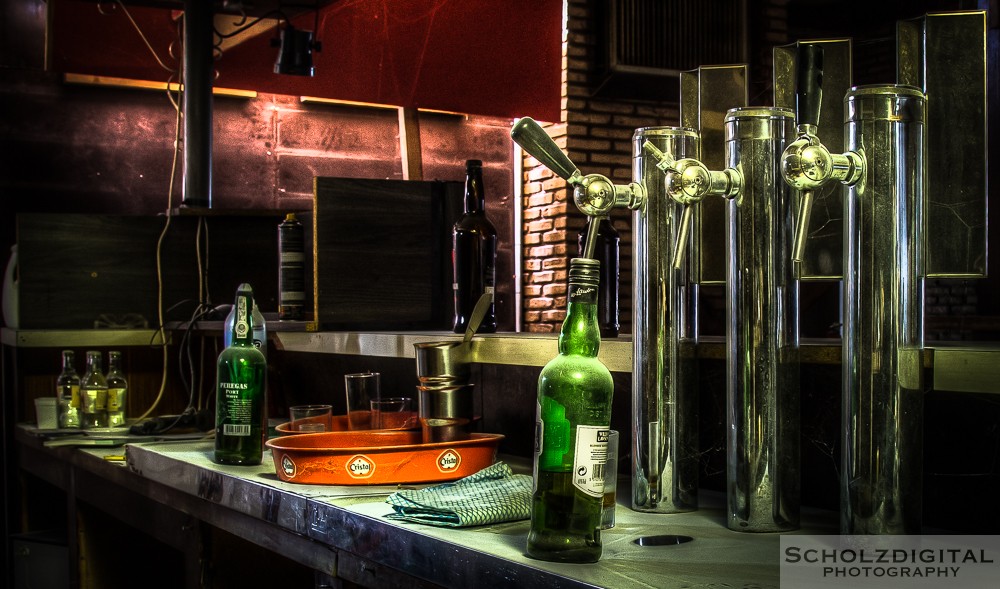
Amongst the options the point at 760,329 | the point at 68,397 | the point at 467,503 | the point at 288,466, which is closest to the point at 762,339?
the point at 760,329

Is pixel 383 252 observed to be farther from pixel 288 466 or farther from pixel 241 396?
pixel 288 466

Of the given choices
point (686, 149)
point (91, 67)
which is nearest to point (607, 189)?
point (686, 149)

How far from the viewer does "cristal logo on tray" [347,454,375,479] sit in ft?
4.66

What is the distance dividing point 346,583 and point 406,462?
0.71 ft

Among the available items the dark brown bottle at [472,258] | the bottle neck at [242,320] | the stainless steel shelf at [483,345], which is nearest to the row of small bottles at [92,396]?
the stainless steel shelf at [483,345]

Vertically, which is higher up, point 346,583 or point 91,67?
point 91,67

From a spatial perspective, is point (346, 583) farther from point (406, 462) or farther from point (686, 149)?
point (686, 149)

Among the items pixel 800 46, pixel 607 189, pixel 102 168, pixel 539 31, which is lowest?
pixel 607 189

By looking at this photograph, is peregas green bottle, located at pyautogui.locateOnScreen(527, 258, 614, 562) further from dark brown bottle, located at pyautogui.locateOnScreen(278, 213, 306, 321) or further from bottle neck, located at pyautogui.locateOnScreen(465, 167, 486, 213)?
dark brown bottle, located at pyautogui.locateOnScreen(278, 213, 306, 321)

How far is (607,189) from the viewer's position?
43.3 inches

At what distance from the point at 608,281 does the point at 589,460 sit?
0.95m

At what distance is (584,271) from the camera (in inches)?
39.0

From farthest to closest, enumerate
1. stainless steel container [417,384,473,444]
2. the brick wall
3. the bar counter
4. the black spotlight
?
the brick wall, the black spotlight, stainless steel container [417,384,473,444], the bar counter

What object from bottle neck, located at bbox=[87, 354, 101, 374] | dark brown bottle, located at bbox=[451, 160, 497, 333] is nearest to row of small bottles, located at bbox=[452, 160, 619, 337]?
dark brown bottle, located at bbox=[451, 160, 497, 333]
